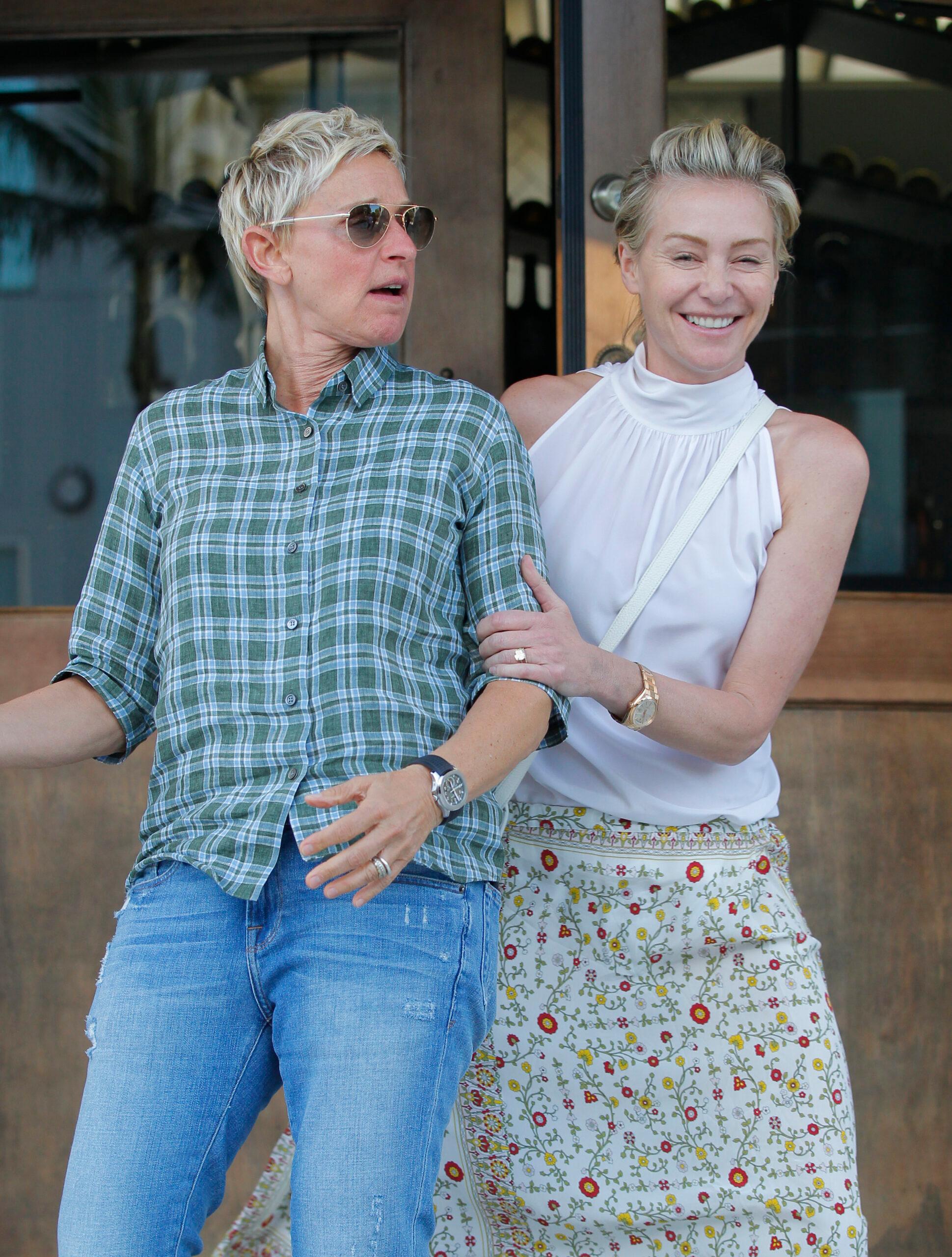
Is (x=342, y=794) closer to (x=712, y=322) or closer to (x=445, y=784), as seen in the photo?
Result: (x=445, y=784)

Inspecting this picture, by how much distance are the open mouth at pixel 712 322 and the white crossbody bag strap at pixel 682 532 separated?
124 millimetres

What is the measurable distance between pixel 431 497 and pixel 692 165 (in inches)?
23.1

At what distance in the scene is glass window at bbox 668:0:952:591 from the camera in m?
2.65

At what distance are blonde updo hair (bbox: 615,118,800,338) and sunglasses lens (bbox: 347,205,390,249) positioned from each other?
40 cm

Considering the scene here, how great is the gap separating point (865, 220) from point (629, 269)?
1.13 meters

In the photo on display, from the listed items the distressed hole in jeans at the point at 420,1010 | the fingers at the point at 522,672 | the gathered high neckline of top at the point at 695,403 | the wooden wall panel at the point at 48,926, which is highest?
the gathered high neckline of top at the point at 695,403

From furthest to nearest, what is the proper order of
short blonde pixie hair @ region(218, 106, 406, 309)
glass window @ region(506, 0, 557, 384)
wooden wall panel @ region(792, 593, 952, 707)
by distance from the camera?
1. glass window @ region(506, 0, 557, 384)
2. wooden wall panel @ region(792, 593, 952, 707)
3. short blonde pixie hair @ region(218, 106, 406, 309)

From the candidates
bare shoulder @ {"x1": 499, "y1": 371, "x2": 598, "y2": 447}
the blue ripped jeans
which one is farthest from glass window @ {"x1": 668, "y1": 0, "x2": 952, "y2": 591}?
the blue ripped jeans

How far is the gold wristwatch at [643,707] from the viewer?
1.48m

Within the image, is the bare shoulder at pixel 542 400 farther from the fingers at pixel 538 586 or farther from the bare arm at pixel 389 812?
the bare arm at pixel 389 812

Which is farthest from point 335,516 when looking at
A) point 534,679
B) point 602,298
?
point 602,298

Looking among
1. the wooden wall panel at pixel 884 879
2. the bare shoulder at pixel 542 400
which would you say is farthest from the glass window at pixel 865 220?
the bare shoulder at pixel 542 400

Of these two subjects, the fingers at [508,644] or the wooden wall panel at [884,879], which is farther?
the wooden wall panel at [884,879]

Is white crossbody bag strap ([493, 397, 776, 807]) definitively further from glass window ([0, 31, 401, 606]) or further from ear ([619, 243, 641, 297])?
glass window ([0, 31, 401, 606])
